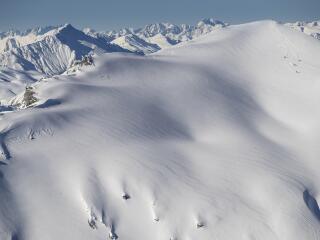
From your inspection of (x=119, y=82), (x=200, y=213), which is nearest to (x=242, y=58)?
(x=119, y=82)

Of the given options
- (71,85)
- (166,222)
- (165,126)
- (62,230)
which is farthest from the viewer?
(71,85)

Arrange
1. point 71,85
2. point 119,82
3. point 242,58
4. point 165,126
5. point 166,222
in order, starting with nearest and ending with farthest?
1. point 166,222
2. point 165,126
3. point 71,85
4. point 119,82
5. point 242,58

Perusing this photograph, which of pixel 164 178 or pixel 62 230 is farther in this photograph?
pixel 164 178

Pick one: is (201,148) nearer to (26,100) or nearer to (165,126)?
(165,126)

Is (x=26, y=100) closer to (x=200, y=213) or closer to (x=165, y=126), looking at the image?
(x=165, y=126)

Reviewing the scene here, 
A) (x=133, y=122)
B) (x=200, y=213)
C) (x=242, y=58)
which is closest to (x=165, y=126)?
(x=133, y=122)

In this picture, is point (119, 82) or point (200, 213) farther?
point (119, 82)
